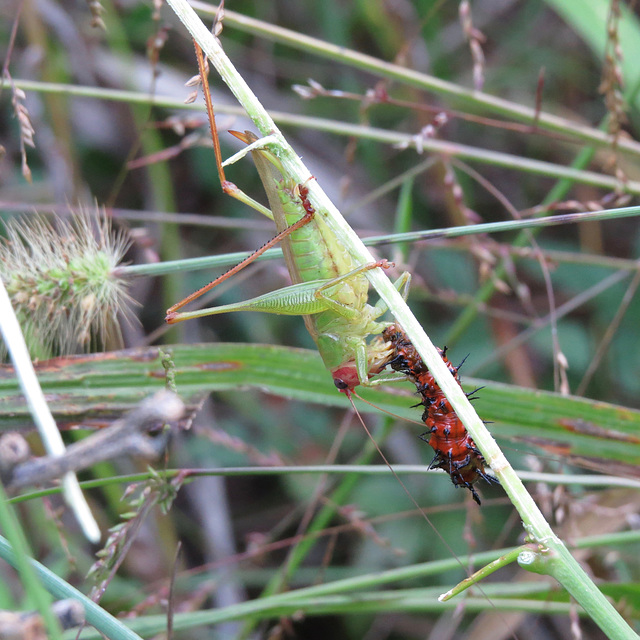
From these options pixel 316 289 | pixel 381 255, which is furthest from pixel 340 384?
pixel 381 255

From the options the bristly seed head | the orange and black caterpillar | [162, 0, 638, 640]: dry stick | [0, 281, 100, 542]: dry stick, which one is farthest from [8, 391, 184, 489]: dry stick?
the bristly seed head

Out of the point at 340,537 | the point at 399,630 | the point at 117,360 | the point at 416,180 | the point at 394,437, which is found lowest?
the point at 399,630

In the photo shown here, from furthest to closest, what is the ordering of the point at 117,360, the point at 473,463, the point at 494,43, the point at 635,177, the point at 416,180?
1. the point at 494,43
2. the point at 416,180
3. the point at 635,177
4. the point at 117,360
5. the point at 473,463

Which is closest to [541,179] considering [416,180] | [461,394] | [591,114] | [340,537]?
Answer: [591,114]

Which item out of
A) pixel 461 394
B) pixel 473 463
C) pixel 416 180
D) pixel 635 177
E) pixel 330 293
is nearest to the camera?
pixel 461 394

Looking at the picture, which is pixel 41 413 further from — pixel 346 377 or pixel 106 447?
pixel 346 377

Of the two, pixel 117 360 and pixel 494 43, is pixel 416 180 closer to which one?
pixel 494 43

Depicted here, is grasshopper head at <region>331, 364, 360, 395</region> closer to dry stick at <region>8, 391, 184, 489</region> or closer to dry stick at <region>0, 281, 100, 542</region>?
dry stick at <region>0, 281, 100, 542</region>
